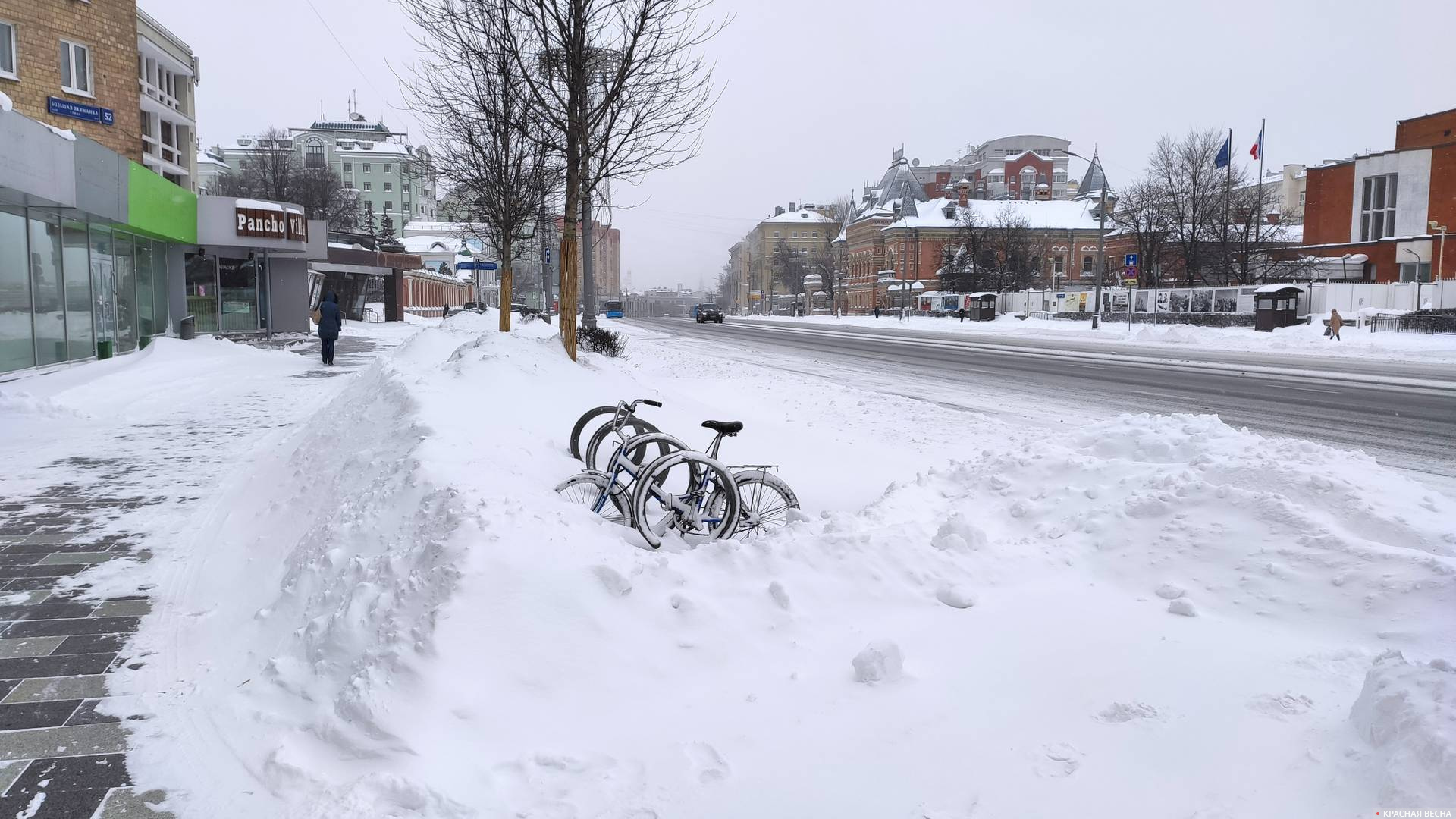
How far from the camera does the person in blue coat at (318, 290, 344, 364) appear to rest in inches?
807

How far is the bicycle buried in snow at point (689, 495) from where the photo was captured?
214 inches

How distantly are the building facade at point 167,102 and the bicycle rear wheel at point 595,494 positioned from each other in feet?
102

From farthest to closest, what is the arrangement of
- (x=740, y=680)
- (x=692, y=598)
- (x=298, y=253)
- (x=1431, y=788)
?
1. (x=298, y=253)
2. (x=692, y=598)
3. (x=740, y=680)
4. (x=1431, y=788)

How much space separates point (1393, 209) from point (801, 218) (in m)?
101

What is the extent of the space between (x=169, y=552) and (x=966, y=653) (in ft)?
17.3

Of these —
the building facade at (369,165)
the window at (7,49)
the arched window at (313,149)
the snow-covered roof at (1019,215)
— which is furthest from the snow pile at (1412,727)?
the building facade at (369,165)

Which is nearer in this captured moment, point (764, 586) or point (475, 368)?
point (764, 586)

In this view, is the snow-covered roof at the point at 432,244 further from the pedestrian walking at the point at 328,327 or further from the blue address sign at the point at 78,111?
the pedestrian walking at the point at 328,327

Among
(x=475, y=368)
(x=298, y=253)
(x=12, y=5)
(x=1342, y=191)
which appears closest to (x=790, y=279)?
(x=1342, y=191)

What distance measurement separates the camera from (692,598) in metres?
4.00

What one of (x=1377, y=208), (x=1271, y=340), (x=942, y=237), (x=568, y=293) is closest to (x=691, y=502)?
(x=568, y=293)

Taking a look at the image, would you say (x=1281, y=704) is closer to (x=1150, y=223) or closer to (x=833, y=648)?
(x=833, y=648)

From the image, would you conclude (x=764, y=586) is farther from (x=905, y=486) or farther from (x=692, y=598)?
(x=905, y=486)

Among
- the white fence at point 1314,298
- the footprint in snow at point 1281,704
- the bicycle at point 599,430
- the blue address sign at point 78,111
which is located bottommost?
the footprint in snow at point 1281,704
